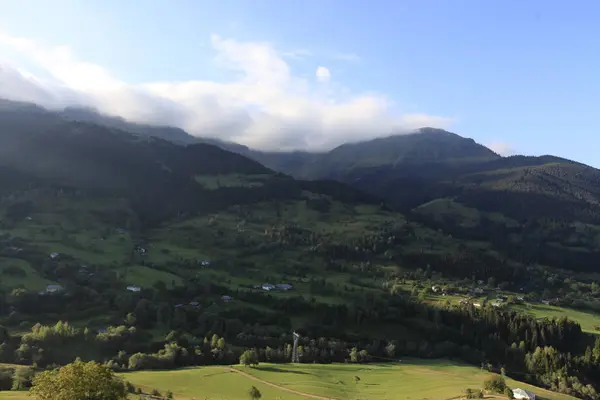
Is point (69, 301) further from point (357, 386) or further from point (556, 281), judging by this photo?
point (556, 281)

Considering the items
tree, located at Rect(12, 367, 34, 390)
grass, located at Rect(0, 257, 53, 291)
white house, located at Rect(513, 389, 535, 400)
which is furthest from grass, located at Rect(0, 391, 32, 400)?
grass, located at Rect(0, 257, 53, 291)

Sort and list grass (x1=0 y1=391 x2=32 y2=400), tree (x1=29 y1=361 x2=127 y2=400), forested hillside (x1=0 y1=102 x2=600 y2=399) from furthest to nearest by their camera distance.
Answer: forested hillside (x1=0 y1=102 x2=600 y2=399) → grass (x1=0 y1=391 x2=32 y2=400) → tree (x1=29 y1=361 x2=127 y2=400)

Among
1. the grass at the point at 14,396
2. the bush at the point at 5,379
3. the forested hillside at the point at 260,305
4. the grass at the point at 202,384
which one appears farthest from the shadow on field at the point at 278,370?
the grass at the point at 14,396

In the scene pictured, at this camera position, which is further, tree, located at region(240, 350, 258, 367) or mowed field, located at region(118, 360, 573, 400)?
tree, located at region(240, 350, 258, 367)

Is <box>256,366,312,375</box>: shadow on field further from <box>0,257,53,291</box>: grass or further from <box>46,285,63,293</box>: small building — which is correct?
<box>0,257,53,291</box>: grass

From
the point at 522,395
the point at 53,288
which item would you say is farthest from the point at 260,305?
the point at 522,395

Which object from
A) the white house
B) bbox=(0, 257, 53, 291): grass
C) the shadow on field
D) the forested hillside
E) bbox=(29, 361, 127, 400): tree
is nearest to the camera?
bbox=(29, 361, 127, 400): tree

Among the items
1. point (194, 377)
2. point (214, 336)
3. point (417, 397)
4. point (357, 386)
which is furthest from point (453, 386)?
point (214, 336)
